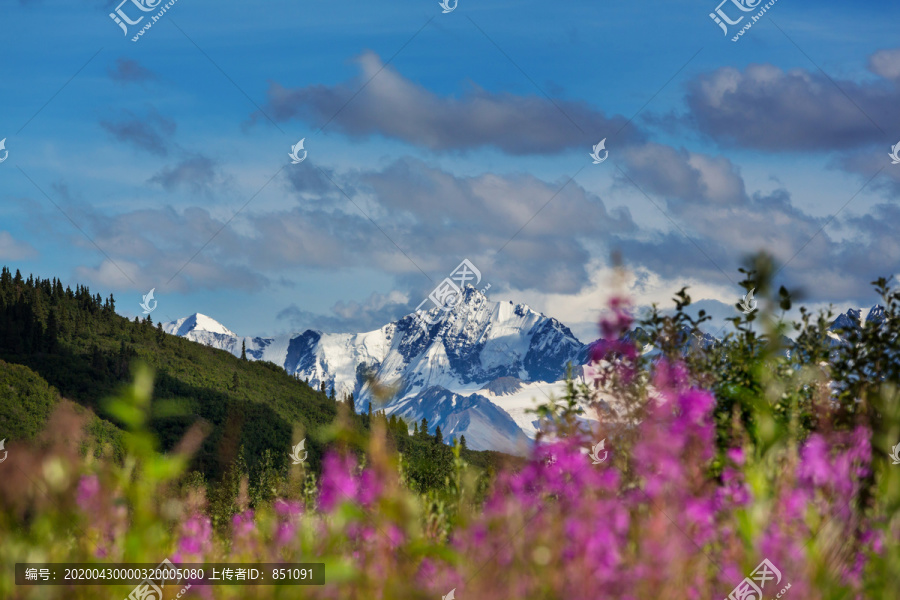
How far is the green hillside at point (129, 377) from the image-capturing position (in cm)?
8444

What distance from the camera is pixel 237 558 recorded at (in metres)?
5.18

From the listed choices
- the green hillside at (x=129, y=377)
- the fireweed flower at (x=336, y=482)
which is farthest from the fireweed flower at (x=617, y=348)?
the green hillside at (x=129, y=377)

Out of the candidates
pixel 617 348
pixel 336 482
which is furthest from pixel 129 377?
pixel 336 482

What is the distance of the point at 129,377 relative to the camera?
363 feet

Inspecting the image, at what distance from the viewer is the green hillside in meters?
84.4

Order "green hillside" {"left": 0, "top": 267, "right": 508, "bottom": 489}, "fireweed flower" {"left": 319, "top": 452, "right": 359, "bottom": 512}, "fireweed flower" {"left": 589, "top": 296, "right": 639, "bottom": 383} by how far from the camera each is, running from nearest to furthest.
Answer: "fireweed flower" {"left": 319, "top": 452, "right": 359, "bottom": 512} < "fireweed flower" {"left": 589, "top": 296, "right": 639, "bottom": 383} < "green hillside" {"left": 0, "top": 267, "right": 508, "bottom": 489}

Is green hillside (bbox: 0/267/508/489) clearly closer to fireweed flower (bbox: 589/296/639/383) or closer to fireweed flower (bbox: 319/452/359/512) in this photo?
fireweed flower (bbox: 589/296/639/383)

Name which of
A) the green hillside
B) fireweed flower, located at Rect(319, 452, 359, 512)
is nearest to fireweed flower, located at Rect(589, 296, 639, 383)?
fireweed flower, located at Rect(319, 452, 359, 512)

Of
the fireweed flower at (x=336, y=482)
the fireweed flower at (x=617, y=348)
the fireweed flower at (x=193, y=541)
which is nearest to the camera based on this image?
the fireweed flower at (x=336, y=482)

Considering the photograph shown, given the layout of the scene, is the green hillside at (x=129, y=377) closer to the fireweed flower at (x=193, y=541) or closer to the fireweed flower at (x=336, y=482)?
the fireweed flower at (x=193, y=541)

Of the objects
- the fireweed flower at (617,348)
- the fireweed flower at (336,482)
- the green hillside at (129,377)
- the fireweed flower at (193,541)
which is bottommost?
the fireweed flower at (193,541)

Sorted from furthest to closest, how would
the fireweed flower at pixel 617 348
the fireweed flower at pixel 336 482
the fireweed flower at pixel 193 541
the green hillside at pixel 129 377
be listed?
1. the green hillside at pixel 129 377
2. the fireweed flower at pixel 617 348
3. the fireweed flower at pixel 193 541
4. the fireweed flower at pixel 336 482

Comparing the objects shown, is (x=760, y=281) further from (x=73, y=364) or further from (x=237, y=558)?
(x=73, y=364)

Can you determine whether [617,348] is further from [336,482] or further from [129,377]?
[129,377]
